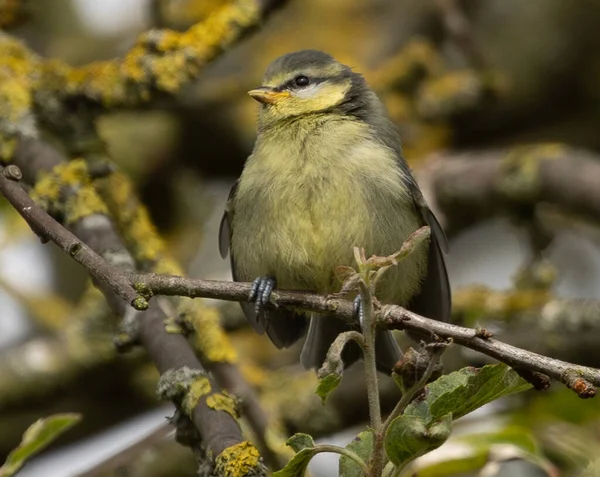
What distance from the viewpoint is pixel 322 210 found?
3023mm

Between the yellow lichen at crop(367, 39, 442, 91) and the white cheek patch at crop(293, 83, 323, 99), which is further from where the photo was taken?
the yellow lichen at crop(367, 39, 442, 91)

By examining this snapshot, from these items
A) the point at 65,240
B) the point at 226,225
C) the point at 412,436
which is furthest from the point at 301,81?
the point at 412,436

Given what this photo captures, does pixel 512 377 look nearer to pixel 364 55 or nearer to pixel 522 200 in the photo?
pixel 522 200

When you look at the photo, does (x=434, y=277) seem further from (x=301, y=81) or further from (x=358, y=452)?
(x=358, y=452)

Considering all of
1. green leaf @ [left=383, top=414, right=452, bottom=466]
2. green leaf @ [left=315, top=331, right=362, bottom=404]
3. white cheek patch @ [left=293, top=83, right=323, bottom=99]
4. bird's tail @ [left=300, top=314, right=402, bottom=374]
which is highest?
white cheek patch @ [left=293, top=83, right=323, bottom=99]

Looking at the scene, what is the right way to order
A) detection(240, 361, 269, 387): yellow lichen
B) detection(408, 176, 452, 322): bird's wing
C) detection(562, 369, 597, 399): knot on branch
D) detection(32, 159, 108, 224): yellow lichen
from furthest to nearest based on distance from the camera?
detection(240, 361, 269, 387): yellow lichen
detection(408, 176, 452, 322): bird's wing
detection(32, 159, 108, 224): yellow lichen
detection(562, 369, 597, 399): knot on branch

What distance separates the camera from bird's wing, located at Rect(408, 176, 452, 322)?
10.5ft

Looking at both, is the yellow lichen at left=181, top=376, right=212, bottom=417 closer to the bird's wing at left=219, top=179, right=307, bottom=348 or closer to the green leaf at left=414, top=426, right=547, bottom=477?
the green leaf at left=414, top=426, right=547, bottom=477

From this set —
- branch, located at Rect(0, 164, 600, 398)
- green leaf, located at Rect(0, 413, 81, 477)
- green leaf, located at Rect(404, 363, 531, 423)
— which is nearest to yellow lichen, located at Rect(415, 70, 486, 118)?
branch, located at Rect(0, 164, 600, 398)

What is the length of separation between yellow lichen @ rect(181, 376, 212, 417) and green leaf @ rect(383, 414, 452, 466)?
621 mm

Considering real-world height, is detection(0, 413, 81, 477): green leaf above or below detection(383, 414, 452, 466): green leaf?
above

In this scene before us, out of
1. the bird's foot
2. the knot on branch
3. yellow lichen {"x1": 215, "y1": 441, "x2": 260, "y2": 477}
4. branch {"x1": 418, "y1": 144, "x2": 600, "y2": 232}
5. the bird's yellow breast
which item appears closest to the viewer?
the knot on branch

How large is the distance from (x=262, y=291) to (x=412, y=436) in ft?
4.08

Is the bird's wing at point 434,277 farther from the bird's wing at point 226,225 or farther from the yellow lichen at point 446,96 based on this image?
the yellow lichen at point 446,96
